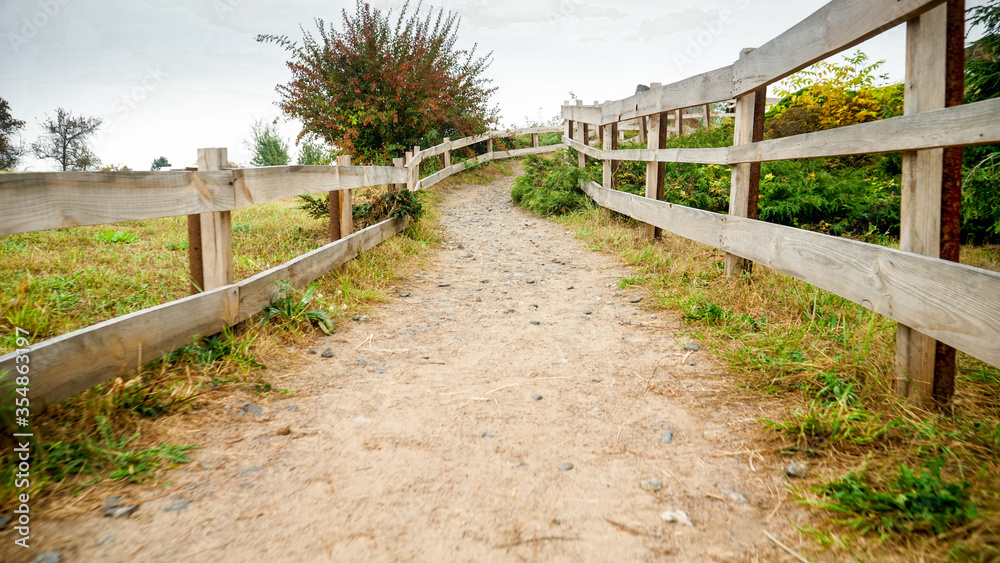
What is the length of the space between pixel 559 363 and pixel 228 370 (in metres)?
2.04

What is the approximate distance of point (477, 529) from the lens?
1.91m

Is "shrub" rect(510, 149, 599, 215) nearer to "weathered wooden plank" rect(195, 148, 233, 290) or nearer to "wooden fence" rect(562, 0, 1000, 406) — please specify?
"wooden fence" rect(562, 0, 1000, 406)

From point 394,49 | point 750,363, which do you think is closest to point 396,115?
point 394,49

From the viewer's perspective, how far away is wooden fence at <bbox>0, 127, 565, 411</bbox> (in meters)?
2.17

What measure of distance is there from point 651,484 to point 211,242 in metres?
2.93

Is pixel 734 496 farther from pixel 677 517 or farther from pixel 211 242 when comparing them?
pixel 211 242

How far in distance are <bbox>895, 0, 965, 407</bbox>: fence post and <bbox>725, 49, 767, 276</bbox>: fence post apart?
2027 millimetres

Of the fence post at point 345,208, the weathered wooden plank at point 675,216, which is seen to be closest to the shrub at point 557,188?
the weathered wooden plank at point 675,216

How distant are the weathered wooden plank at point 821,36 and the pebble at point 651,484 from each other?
2311mm

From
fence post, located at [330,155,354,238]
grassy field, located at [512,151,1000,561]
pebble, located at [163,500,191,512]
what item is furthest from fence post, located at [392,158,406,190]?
pebble, located at [163,500,191,512]

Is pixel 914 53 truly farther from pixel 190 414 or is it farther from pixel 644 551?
pixel 190 414

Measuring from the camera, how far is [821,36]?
3281 mm

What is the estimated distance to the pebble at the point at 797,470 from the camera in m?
2.09

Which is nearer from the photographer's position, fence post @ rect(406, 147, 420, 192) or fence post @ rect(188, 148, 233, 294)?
fence post @ rect(188, 148, 233, 294)
